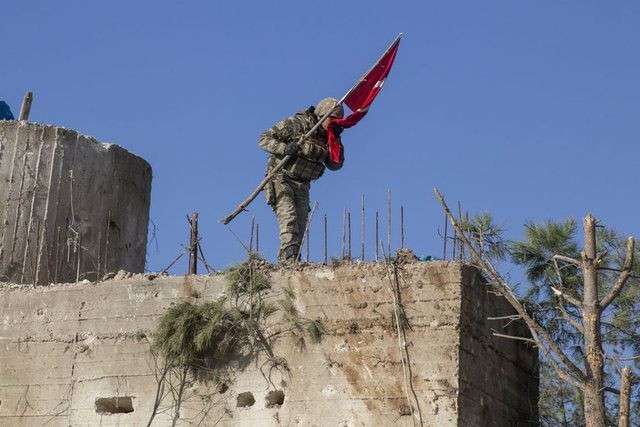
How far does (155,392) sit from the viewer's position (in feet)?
39.6

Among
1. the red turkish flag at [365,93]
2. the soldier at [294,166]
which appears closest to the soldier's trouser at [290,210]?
the soldier at [294,166]

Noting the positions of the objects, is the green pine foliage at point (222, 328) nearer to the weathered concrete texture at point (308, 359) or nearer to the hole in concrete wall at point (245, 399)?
the weathered concrete texture at point (308, 359)

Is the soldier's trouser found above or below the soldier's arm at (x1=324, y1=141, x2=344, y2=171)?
below

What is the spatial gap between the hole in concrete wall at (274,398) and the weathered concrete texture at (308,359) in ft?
0.04

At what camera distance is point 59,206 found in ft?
46.3

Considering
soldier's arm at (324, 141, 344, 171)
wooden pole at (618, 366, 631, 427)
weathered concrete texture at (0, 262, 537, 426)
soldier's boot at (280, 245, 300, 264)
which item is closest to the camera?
wooden pole at (618, 366, 631, 427)

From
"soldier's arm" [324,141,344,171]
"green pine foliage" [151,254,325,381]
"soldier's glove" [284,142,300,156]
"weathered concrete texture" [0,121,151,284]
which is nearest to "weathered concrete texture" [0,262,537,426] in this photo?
"green pine foliage" [151,254,325,381]

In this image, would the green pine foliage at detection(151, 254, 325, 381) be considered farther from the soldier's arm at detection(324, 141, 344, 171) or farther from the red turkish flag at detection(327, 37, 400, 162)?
the red turkish flag at detection(327, 37, 400, 162)

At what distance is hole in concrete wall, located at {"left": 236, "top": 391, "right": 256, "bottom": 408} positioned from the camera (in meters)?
11.8

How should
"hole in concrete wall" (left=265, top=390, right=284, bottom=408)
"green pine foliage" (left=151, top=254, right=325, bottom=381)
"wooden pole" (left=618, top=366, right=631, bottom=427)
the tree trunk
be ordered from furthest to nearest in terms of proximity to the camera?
"green pine foliage" (left=151, top=254, right=325, bottom=381), "hole in concrete wall" (left=265, top=390, right=284, bottom=408), the tree trunk, "wooden pole" (left=618, top=366, right=631, bottom=427)

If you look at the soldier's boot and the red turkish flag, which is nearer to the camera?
the soldier's boot

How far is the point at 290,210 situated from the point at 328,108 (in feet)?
3.95

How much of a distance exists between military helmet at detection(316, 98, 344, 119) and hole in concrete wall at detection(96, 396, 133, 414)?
3.48 metres

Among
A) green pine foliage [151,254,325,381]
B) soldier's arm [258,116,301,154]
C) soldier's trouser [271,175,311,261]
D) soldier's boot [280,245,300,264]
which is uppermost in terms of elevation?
soldier's arm [258,116,301,154]
